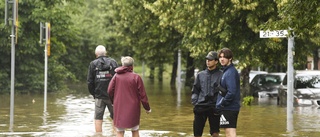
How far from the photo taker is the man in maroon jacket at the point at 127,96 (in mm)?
11656

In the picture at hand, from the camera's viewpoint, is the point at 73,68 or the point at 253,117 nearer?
the point at 253,117

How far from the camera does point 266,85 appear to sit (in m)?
35.9

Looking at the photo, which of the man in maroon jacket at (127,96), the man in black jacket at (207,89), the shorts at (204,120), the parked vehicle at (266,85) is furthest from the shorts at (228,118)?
the parked vehicle at (266,85)

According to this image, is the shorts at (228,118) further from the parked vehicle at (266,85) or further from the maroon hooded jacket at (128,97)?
the parked vehicle at (266,85)

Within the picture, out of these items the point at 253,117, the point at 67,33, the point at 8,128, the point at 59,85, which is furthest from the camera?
the point at 59,85

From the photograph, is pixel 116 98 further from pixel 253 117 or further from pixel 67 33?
pixel 67 33

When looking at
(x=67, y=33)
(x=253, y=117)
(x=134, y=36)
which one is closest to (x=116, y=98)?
(x=253, y=117)

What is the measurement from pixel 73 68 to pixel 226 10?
33300mm

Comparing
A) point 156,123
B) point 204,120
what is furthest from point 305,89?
point 204,120

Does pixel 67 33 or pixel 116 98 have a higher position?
pixel 67 33

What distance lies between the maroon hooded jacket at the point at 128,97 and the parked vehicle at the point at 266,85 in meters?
23.9

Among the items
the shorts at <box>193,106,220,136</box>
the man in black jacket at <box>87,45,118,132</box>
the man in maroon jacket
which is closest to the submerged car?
the man in black jacket at <box>87,45,118,132</box>

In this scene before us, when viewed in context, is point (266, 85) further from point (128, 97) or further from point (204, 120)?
point (128, 97)

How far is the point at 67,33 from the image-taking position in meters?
35.2
